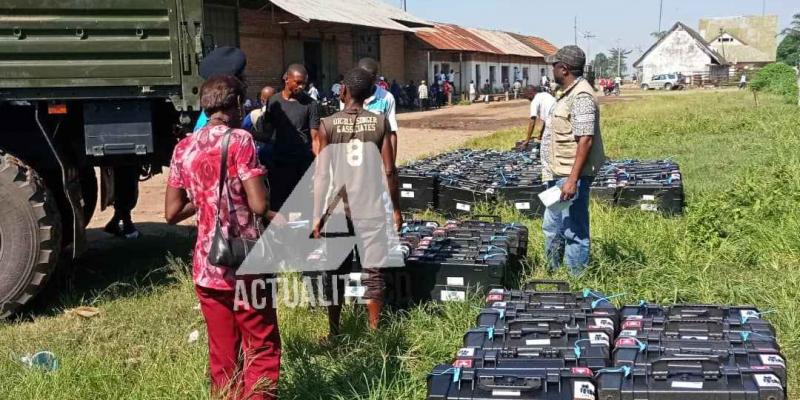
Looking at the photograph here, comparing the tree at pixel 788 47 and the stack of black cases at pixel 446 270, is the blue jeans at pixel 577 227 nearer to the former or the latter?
the stack of black cases at pixel 446 270

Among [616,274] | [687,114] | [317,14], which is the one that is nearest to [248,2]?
[317,14]

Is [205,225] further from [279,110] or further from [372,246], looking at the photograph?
[279,110]

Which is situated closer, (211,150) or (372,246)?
(211,150)

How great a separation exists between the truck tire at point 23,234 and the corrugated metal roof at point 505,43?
138 feet

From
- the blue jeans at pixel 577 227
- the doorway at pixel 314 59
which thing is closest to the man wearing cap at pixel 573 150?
the blue jeans at pixel 577 227

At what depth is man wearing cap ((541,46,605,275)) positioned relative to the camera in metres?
5.30

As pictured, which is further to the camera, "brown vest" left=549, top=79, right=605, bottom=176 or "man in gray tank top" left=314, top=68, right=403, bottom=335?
"brown vest" left=549, top=79, right=605, bottom=176

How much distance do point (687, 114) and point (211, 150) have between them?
65.2 feet

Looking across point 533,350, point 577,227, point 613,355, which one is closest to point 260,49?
point 577,227

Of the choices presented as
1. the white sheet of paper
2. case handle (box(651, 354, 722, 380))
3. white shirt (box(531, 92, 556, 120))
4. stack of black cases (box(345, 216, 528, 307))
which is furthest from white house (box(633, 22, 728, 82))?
case handle (box(651, 354, 722, 380))

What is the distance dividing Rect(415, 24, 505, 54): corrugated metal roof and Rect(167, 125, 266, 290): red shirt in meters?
31.4

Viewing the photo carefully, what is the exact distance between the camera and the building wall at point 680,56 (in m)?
71.8

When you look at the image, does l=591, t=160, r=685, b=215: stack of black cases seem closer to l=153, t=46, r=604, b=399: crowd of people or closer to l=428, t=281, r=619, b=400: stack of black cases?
l=153, t=46, r=604, b=399: crowd of people

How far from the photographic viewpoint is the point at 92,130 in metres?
5.26
